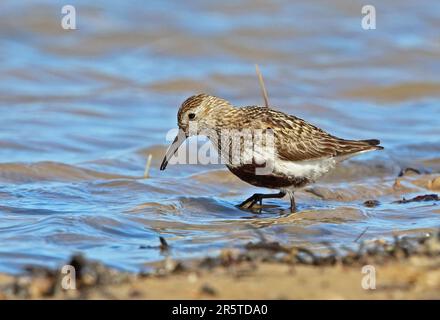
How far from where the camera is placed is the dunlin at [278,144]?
840 cm

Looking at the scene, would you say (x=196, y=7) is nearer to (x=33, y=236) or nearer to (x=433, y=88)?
(x=433, y=88)

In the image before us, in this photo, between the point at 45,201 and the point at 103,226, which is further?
the point at 45,201

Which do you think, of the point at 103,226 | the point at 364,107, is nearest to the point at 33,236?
the point at 103,226

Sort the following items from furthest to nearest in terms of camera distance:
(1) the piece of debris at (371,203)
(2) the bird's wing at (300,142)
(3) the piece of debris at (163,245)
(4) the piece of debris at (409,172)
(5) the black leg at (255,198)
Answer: (4) the piece of debris at (409,172)
(1) the piece of debris at (371,203)
(5) the black leg at (255,198)
(2) the bird's wing at (300,142)
(3) the piece of debris at (163,245)

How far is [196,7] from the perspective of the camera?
17609mm

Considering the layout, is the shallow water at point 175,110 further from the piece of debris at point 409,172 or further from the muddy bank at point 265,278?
the muddy bank at point 265,278

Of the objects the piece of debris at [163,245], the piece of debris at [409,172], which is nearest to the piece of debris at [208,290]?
the piece of debris at [163,245]

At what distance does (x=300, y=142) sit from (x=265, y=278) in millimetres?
3471

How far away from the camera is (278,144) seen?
8.48 meters

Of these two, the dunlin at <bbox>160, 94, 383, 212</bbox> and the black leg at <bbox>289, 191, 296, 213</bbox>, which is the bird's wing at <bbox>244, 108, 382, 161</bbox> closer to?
the dunlin at <bbox>160, 94, 383, 212</bbox>

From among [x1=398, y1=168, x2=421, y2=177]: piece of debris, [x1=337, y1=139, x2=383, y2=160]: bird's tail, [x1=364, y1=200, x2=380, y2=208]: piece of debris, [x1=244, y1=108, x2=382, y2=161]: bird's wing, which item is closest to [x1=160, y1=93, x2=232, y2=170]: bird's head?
[x1=244, y1=108, x2=382, y2=161]: bird's wing

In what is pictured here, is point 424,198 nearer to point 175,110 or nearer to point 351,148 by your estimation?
point 351,148

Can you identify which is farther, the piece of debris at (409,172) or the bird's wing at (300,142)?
the piece of debris at (409,172)

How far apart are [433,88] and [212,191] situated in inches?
258
